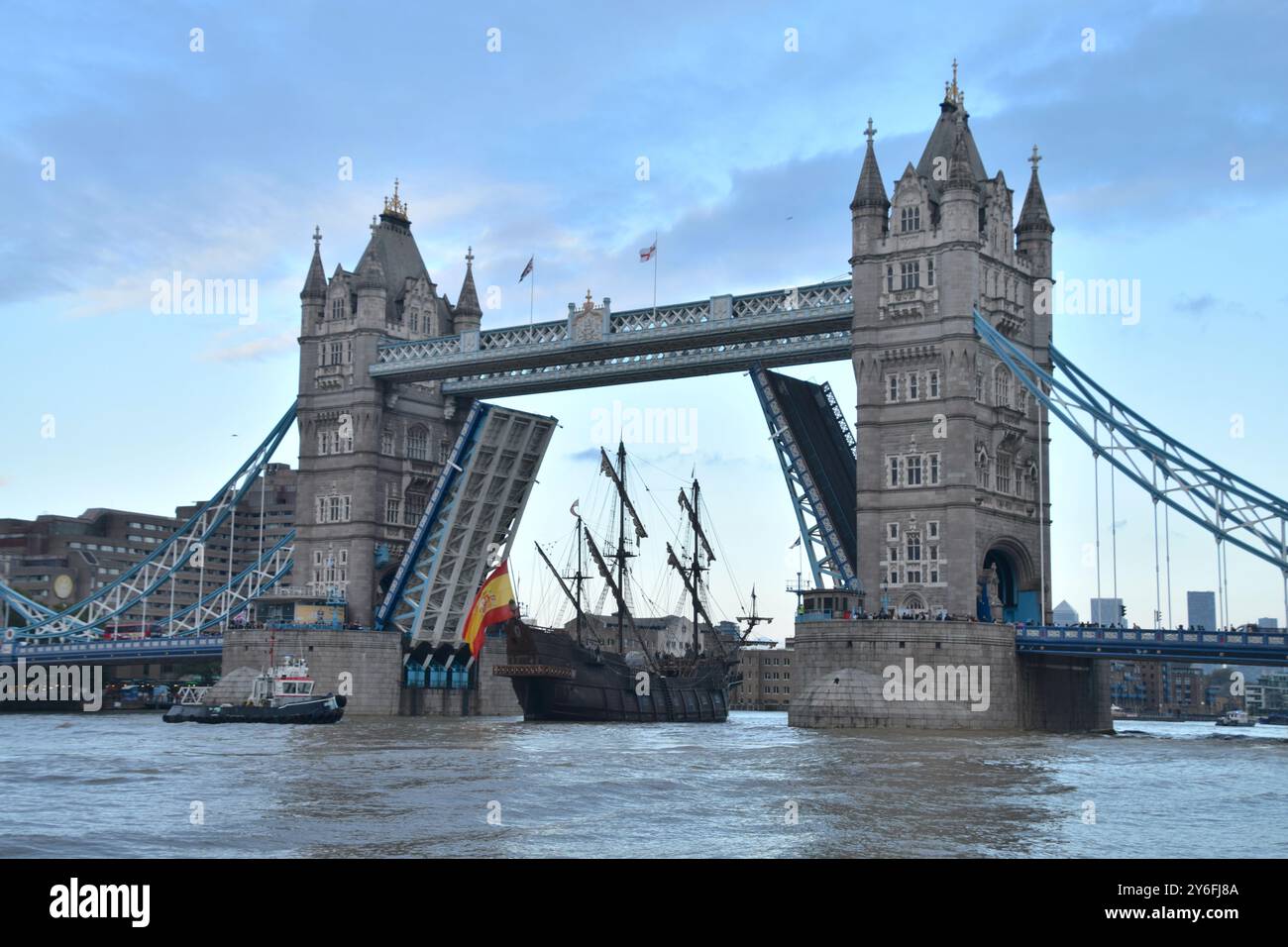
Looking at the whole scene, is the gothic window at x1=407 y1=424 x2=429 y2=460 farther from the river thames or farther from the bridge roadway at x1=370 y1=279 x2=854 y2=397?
the river thames

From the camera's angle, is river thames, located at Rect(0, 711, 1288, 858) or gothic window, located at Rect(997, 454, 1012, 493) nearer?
river thames, located at Rect(0, 711, 1288, 858)

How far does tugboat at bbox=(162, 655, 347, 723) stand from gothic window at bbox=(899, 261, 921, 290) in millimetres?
38304

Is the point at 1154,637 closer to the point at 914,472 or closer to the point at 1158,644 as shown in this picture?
the point at 1158,644

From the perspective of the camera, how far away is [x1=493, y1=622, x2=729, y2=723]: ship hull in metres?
92.3

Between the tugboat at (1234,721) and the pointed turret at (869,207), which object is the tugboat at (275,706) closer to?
the pointed turret at (869,207)

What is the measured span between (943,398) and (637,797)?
42916 millimetres

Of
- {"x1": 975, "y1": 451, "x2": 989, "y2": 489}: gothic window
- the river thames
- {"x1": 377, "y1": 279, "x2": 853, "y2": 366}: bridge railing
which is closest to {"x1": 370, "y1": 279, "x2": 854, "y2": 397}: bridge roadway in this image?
{"x1": 377, "y1": 279, "x2": 853, "y2": 366}: bridge railing

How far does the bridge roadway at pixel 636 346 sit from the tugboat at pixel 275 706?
22.2 m

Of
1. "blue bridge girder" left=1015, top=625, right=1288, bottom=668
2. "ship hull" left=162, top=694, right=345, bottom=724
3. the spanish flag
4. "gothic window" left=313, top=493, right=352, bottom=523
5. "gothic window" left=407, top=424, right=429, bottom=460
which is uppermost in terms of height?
"gothic window" left=407, top=424, right=429, bottom=460

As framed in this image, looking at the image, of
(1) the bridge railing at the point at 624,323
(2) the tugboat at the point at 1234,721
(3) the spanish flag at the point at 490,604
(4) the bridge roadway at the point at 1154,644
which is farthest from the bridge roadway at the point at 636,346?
(2) the tugboat at the point at 1234,721
